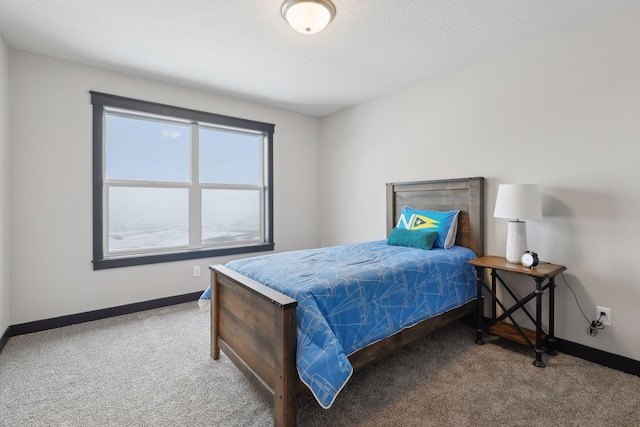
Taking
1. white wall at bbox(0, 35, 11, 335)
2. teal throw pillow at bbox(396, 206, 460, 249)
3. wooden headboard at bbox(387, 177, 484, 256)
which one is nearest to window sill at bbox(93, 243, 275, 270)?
white wall at bbox(0, 35, 11, 335)

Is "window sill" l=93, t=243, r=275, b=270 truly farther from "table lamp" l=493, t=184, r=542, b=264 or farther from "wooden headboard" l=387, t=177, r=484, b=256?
"table lamp" l=493, t=184, r=542, b=264

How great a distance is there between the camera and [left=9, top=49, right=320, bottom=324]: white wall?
105 inches

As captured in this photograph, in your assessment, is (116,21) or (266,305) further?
(116,21)

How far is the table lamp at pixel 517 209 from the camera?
7.37ft

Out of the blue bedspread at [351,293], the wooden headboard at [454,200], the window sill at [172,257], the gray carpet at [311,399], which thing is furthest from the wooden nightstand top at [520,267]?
the window sill at [172,257]

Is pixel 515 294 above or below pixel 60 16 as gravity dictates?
below

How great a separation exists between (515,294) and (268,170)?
317 centimetres

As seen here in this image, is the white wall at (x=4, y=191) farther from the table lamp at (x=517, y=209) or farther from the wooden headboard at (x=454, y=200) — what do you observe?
the table lamp at (x=517, y=209)

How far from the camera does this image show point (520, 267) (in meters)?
2.29

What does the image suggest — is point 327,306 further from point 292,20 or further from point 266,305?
point 292,20

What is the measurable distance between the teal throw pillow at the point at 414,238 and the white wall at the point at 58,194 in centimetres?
254

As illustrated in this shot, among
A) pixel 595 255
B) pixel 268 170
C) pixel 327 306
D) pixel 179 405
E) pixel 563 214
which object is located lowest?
pixel 179 405

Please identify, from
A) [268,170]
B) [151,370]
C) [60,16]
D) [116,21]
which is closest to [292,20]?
[116,21]

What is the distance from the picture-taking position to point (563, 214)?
7.75ft
